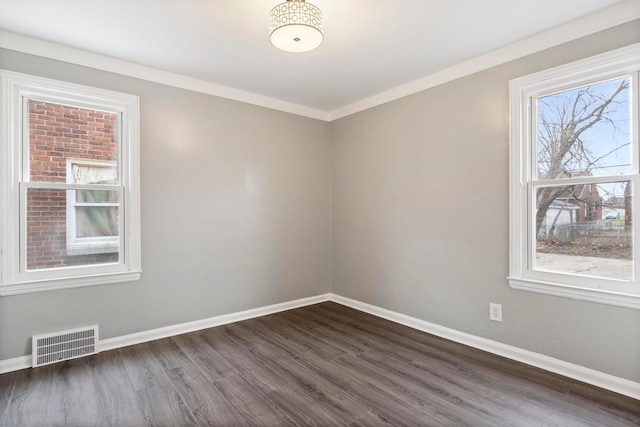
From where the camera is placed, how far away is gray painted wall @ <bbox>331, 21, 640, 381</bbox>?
7.79 feet

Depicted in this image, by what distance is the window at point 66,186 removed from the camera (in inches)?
101

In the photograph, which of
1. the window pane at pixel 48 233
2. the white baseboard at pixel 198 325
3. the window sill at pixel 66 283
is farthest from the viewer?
the white baseboard at pixel 198 325

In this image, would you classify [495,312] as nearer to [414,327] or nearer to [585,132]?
[414,327]

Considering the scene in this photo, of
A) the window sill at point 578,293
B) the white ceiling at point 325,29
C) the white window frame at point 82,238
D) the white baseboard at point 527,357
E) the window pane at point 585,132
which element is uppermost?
the white ceiling at point 325,29

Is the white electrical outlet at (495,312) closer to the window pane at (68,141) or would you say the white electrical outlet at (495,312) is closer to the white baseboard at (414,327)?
the white baseboard at (414,327)

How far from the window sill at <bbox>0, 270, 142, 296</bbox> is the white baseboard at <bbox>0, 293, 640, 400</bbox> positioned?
0.51 metres

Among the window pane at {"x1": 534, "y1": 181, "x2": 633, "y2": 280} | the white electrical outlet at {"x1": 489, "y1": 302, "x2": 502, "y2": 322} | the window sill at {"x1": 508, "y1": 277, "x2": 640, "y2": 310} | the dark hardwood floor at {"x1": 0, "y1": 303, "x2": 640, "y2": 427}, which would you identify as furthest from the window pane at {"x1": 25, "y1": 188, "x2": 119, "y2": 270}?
the window pane at {"x1": 534, "y1": 181, "x2": 633, "y2": 280}

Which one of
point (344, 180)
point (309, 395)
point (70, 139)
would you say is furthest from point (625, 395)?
point (70, 139)

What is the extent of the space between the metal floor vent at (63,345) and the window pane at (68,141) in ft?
4.15

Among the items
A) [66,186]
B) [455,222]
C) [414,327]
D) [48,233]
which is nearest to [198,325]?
[48,233]

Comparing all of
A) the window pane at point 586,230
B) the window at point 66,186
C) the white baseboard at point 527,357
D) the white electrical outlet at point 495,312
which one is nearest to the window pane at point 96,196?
the window at point 66,186

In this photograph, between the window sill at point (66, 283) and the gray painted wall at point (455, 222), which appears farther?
the window sill at point (66, 283)

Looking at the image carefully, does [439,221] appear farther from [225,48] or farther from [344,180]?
[225,48]

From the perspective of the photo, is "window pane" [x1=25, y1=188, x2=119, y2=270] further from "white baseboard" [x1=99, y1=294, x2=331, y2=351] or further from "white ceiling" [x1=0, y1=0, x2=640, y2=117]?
"white ceiling" [x1=0, y1=0, x2=640, y2=117]
